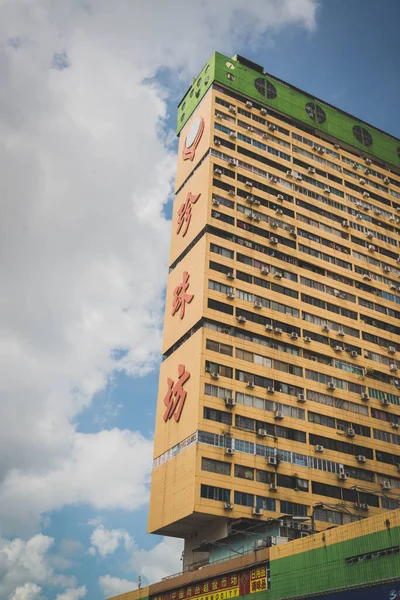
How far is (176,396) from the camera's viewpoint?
54.8 metres

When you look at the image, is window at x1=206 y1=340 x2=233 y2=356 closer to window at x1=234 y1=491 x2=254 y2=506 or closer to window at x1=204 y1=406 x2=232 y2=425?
window at x1=204 y1=406 x2=232 y2=425

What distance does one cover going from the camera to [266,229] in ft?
211

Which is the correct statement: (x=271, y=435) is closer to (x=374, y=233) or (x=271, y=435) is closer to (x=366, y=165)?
(x=374, y=233)

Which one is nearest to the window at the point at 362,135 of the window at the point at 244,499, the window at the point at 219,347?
the window at the point at 219,347

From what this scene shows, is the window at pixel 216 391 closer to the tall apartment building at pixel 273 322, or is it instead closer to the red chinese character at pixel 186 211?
the tall apartment building at pixel 273 322

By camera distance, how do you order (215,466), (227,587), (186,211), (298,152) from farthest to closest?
(298,152)
(186,211)
(215,466)
(227,587)

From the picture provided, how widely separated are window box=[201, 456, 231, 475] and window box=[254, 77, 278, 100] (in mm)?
45063

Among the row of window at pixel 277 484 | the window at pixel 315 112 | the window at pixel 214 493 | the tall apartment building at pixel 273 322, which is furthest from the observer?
the window at pixel 315 112

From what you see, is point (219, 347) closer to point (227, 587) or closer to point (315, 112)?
point (227, 587)

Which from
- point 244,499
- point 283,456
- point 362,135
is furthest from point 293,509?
point 362,135

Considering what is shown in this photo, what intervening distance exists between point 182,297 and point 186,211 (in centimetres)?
1127

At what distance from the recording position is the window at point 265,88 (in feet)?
241

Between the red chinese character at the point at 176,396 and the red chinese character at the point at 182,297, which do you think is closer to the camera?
the red chinese character at the point at 176,396

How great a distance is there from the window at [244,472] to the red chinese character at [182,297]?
52.1 feet
